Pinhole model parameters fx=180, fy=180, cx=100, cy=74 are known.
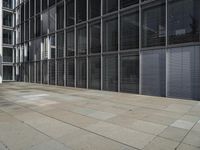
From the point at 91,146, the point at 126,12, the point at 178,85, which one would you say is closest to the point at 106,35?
the point at 126,12

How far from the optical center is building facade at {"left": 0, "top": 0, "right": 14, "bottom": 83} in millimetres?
28570

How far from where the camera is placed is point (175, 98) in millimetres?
11125

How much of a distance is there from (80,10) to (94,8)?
1974 mm

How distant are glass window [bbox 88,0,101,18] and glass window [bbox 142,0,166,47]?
456cm

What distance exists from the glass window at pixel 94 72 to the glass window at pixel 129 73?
2.46m

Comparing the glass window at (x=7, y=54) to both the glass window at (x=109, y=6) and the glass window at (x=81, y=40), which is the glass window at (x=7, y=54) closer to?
the glass window at (x=81, y=40)

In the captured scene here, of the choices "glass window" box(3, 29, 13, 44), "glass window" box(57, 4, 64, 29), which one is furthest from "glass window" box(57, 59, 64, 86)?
"glass window" box(3, 29, 13, 44)

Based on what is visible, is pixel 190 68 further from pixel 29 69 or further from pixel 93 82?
pixel 29 69

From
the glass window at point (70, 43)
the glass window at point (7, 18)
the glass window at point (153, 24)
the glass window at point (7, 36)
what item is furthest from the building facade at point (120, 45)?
the glass window at point (7, 18)

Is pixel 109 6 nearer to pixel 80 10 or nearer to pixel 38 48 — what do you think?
pixel 80 10

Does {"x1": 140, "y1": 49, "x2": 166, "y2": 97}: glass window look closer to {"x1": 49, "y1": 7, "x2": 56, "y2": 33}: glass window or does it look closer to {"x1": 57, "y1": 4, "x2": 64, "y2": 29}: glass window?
{"x1": 57, "y1": 4, "x2": 64, "y2": 29}: glass window

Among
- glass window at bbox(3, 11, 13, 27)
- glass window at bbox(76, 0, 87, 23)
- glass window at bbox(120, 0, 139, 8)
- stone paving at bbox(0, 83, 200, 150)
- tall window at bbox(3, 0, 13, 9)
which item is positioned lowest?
stone paving at bbox(0, 83, 200, 150)

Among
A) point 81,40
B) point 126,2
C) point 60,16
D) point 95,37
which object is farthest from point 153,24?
point 60,16

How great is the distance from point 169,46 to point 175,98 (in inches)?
129
